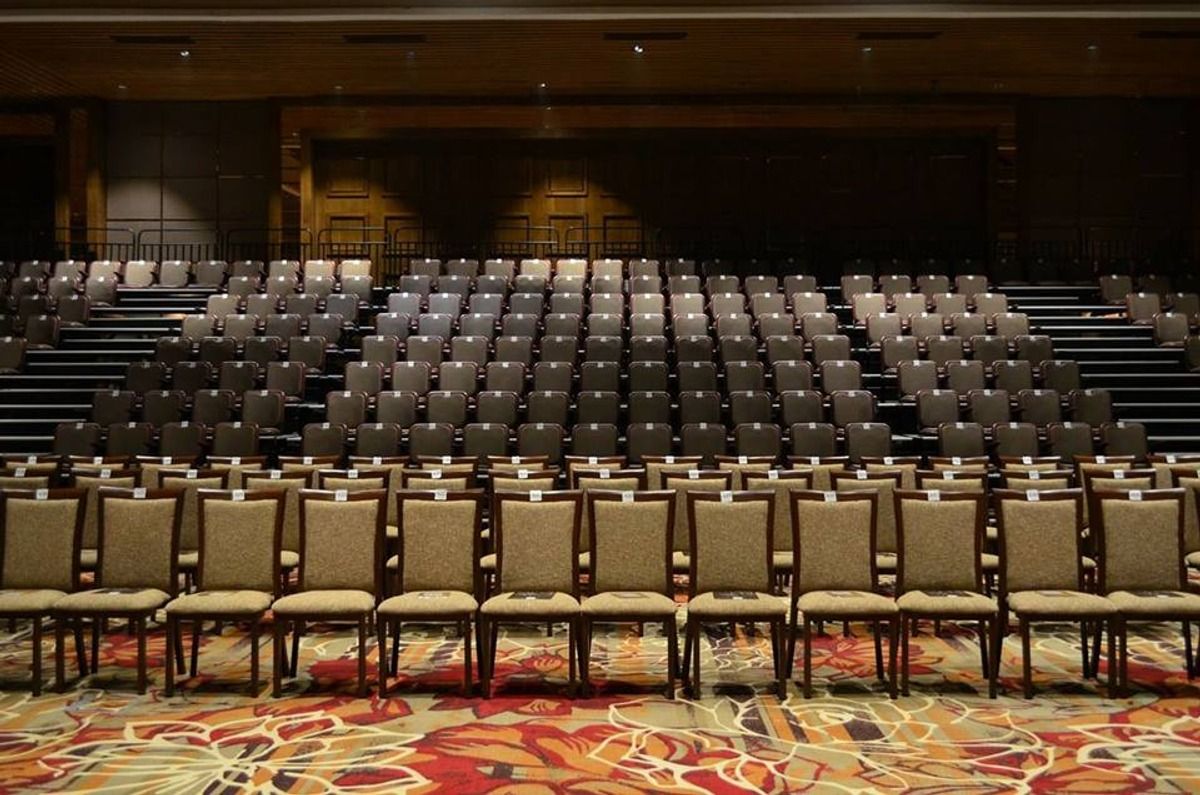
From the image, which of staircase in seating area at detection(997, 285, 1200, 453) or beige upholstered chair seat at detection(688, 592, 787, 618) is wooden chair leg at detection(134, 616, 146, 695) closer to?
beige upholstered chair seat at detection(688, 592, 787, 618)

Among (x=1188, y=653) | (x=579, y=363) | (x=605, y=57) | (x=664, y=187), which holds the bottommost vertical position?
(x=1188, y=653)

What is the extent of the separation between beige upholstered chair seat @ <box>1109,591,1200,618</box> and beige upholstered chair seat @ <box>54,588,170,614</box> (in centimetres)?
406

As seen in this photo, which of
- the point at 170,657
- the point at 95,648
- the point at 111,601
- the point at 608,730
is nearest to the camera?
the point at 608,730

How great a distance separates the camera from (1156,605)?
4.48m

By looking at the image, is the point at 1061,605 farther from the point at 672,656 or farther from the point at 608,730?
the point at 608,730

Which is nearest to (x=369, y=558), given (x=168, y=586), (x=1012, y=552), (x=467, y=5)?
(x=168, y=586)

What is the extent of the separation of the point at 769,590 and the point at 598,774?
4.80ft

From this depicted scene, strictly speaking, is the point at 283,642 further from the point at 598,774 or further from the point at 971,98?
the point at 971,98

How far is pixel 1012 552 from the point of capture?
471cm

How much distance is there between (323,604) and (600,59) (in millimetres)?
8947

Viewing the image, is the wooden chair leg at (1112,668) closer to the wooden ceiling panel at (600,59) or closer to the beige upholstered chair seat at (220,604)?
the beige upholstered chair seat at (220,604)

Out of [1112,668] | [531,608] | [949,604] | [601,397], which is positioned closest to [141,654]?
[531,608]

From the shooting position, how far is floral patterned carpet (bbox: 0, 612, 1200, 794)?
3.49 meters

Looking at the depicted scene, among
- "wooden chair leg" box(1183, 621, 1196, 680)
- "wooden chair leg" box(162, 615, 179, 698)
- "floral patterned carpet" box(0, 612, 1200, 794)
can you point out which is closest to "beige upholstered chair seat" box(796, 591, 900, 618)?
"floral patterned carpet" box(0, 612, 1200, 794)
